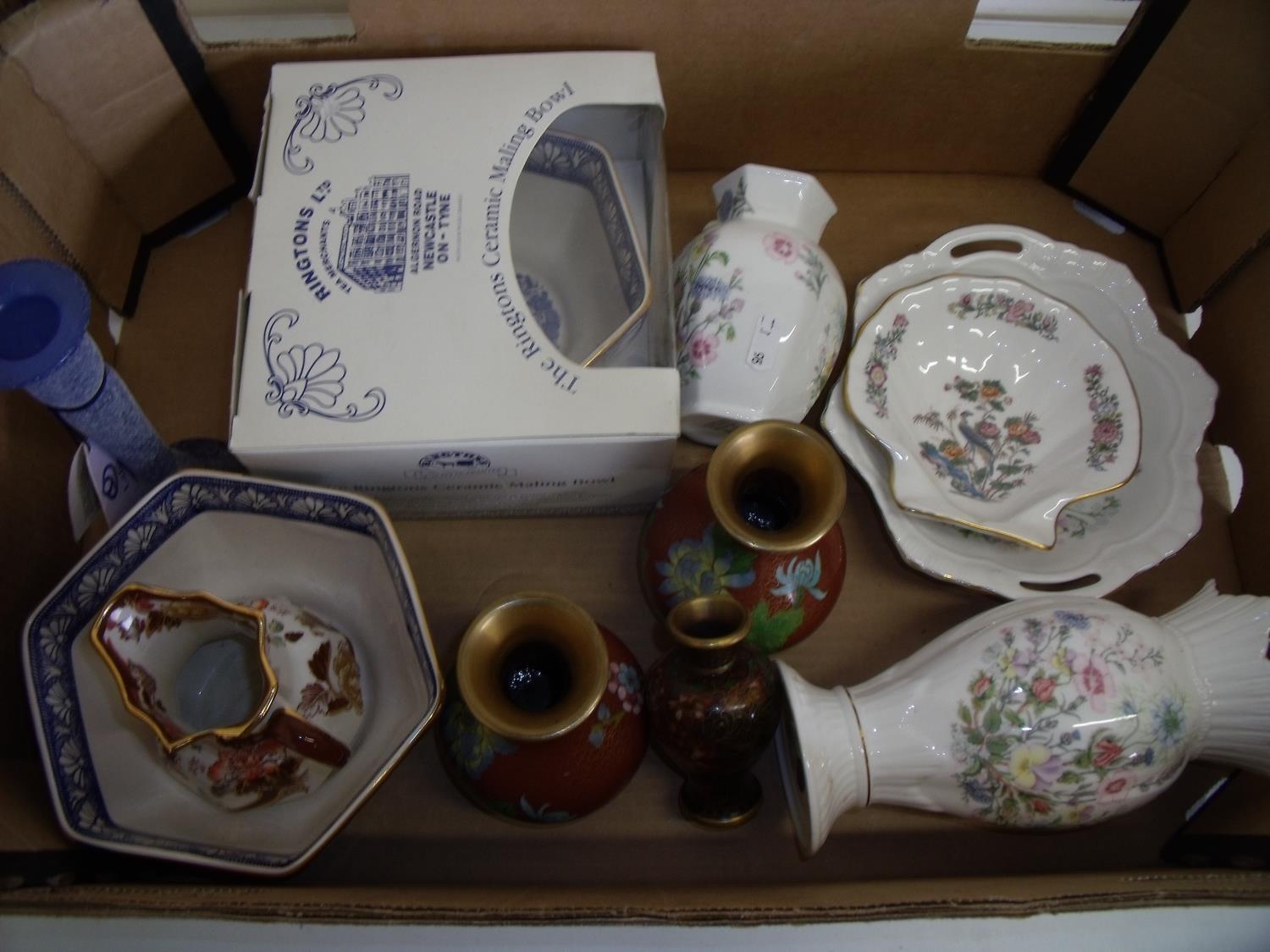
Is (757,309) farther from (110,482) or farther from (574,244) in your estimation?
(110,482)

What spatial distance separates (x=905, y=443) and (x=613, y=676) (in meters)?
0.28

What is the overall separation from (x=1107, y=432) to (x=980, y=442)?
0.29 ft

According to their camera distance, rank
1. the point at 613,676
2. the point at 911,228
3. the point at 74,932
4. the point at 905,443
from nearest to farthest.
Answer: the point at 74,932 < the point at 613,676 < the point at 905,443 < the point at 911,228

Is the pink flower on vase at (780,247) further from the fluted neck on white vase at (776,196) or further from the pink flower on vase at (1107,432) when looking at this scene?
the pink flower on vase at (1107,432)

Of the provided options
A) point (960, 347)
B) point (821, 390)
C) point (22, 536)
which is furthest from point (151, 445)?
point (960, 347)

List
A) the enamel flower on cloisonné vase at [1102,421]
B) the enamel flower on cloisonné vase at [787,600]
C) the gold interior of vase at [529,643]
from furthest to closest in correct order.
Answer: the enamel flower on cloisonné vase at [1102,421] < the enamel flower on cloisonné vase at [787,600] < the gold interior of vase at [529,643]

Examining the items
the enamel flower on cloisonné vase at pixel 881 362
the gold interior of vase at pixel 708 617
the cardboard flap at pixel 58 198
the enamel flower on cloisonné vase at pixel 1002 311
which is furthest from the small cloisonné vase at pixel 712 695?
the cardboard flap at pixel 58 198

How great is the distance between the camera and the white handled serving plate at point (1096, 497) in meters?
0.64

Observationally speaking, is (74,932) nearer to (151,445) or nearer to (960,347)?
(151,445)

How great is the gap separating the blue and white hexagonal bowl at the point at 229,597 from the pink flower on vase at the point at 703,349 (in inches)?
9.3

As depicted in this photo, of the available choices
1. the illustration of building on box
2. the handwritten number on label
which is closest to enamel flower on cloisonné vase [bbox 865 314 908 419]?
the illustration of building on box

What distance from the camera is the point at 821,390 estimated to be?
0.72 meters

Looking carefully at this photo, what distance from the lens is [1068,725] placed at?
52 cm

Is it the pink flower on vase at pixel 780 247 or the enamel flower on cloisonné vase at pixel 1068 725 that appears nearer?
the enamel flower on cloisonné vase at pixel 1068 725
